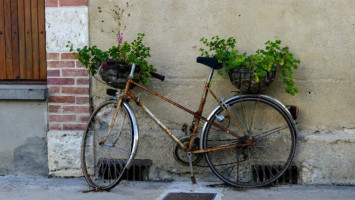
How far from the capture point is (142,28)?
4840mm

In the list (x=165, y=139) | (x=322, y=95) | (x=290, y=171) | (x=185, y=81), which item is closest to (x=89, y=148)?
(x=165, y=139)

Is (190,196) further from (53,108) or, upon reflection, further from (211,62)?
(53,108)

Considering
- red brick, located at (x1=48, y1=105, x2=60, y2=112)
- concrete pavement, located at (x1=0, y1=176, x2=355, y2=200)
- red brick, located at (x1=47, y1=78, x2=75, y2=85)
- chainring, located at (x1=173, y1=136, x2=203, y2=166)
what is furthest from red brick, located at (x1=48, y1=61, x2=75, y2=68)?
chainring, located at (x1=173, y1=136, x2=203, y2=166)

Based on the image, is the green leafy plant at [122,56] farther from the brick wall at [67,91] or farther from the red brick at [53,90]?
the red brick at [53,90]

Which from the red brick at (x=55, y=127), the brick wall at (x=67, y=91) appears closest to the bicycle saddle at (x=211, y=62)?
the brick wall at (x=67, y=91)

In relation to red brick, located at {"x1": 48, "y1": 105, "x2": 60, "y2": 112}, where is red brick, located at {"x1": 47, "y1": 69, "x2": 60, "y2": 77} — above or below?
above

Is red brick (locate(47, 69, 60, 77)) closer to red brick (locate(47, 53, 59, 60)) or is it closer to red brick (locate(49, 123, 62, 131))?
red brick (locate(47, 53, 59, 60))

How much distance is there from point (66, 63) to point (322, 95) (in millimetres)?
2433

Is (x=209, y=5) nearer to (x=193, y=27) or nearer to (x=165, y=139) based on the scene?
(x=193, y=27)

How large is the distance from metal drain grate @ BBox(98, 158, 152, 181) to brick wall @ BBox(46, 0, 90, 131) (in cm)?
42

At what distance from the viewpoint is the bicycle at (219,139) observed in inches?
178

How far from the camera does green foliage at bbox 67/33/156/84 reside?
450 cm

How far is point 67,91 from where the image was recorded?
195 inches

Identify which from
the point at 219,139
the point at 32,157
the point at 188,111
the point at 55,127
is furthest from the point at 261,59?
the point at 32,157
